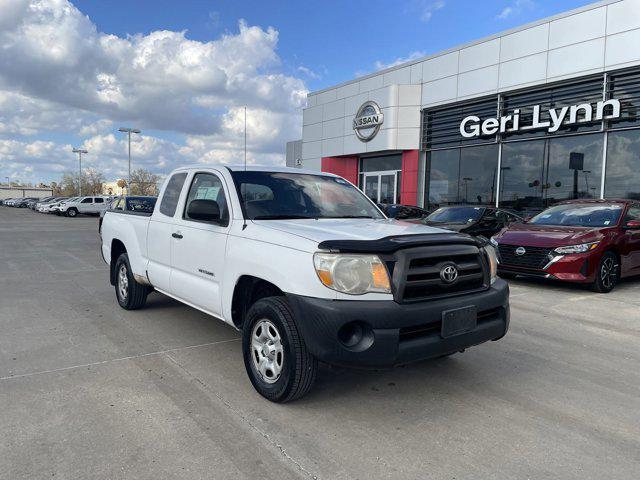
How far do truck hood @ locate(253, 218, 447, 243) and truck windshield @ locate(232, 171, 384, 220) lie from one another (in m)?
0.21

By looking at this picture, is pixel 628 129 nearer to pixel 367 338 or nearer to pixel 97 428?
pixel 367 338

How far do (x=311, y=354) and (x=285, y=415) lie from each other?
1.66 ft

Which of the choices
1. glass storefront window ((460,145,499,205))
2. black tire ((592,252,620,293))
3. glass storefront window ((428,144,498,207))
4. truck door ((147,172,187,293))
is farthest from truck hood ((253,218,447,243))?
glass storefront window ((428,144,498,207))

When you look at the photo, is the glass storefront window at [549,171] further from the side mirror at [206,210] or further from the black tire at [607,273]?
the side mirror at [206,210]

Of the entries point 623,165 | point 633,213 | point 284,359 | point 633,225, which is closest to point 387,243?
point 284,359

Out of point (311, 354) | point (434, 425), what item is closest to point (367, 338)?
point (311, 354)

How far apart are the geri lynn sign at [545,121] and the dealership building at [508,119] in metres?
0.04

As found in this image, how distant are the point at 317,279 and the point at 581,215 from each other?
25.8 feet

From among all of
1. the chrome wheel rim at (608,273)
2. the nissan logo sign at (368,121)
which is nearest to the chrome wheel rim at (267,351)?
the chrome wheel rim at (608,273)

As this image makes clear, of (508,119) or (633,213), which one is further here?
(508,119)

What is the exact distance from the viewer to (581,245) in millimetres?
8102

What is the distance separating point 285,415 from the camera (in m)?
3.39

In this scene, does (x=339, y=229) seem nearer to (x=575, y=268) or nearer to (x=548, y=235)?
(x=575, y=268)

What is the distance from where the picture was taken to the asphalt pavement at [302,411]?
9.18 feet
